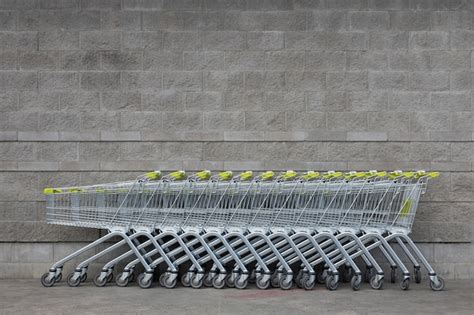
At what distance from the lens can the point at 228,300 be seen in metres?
8.49

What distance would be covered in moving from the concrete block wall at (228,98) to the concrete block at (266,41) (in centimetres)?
2

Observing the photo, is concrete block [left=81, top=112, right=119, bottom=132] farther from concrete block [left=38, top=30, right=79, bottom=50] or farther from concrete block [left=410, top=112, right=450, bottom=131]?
concrete block [left=410, top=112, right=450, bottom=131]

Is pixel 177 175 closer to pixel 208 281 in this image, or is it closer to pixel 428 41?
pixel 208 281

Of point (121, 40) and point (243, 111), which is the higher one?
point (121, 40)

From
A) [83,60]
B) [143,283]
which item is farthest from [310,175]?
[83,60]

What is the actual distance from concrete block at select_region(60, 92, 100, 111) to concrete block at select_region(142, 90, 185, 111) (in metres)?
0.61

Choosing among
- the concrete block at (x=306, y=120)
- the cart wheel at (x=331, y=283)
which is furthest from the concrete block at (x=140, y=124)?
the cart wheel at (x=331, y=283)

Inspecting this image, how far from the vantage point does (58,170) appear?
396 inches

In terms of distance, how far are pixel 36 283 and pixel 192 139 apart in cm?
259

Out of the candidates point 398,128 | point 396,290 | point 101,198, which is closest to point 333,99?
point 398,128

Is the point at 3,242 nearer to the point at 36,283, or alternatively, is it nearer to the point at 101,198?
the point at 36,283

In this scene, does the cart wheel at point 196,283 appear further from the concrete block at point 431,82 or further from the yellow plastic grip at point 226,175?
the concrete block at point 431,82

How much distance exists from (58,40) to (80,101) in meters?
0.82

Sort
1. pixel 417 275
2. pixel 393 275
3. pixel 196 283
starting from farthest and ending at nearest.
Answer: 1. pixel 393 275
2. pixel 417 275
3. pixel 196 283
